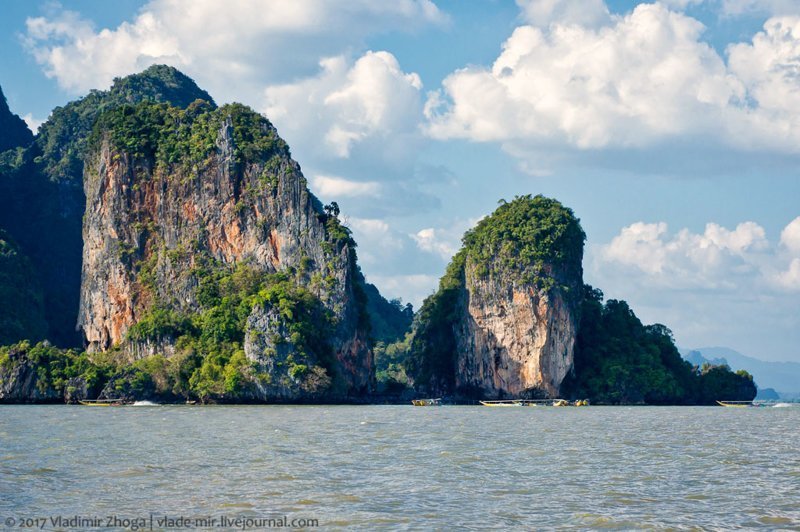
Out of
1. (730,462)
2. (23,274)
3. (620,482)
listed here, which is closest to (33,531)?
(620,482)

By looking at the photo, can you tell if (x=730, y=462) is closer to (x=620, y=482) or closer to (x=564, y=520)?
(x=620, y=482)

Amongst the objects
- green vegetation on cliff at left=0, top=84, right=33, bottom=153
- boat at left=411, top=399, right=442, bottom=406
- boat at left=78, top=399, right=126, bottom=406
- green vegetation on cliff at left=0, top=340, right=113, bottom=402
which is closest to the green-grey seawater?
boat at left=78, top=399, right=126, bottom=406

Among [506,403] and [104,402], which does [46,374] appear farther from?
[506,403]

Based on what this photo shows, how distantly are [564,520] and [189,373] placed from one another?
6981cm

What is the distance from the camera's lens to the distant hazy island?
8612 centimetres

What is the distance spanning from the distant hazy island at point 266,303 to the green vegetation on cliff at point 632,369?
0.22 metres

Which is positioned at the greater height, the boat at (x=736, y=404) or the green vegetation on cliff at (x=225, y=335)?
the green vegetation on cliff at (x=225, y=335)

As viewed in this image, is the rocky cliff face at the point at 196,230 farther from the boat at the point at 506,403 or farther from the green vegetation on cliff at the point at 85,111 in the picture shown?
the green vegetation on cliff at the point at 85,111

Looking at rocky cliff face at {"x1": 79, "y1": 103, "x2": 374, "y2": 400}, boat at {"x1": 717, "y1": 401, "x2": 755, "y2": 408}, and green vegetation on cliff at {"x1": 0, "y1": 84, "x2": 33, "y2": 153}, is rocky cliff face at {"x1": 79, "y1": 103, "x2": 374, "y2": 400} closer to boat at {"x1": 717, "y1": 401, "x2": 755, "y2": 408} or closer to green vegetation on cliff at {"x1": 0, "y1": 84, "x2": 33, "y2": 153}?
boat at {"x1": 717, "y1": 401, "x2": 755, "y2": 408}

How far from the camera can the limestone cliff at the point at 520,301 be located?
331ft

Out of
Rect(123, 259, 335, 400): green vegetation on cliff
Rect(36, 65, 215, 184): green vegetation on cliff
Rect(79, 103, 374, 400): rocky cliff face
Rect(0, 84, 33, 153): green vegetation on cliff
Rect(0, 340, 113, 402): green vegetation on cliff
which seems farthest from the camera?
Rect(0, 84, 33, 153): green vegetation on cliff

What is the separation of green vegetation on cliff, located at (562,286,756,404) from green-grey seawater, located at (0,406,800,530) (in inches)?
2158

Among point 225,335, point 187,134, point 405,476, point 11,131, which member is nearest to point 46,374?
point 225,335

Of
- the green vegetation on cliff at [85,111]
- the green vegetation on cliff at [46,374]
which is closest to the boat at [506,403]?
the green vegetation on cliff at [46,374]
